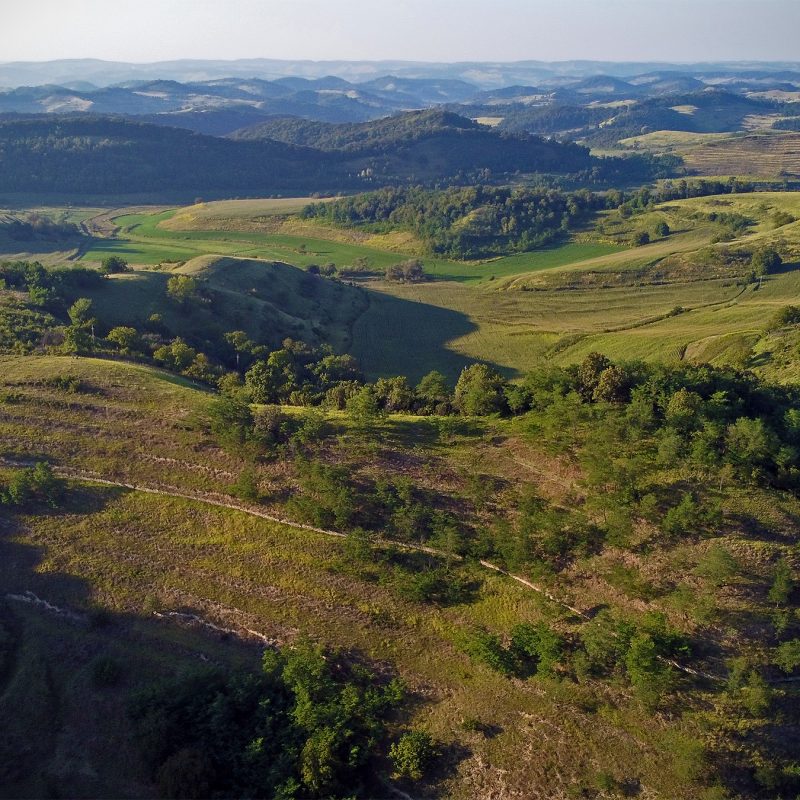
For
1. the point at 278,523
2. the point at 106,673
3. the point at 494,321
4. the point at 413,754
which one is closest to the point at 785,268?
the point at 494,321

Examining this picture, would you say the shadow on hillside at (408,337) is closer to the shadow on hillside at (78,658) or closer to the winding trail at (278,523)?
the winding trail at (278,523)

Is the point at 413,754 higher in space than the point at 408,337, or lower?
lower

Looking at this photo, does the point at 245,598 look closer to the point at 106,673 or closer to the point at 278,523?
the point at 278,523

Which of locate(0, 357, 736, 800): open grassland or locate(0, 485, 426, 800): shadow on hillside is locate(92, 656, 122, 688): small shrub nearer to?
locate(0, 485, 426, 800): shadow on hillside

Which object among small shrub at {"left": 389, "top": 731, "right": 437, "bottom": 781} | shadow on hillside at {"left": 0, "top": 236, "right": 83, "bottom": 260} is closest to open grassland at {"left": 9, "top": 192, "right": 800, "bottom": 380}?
shadow on hillside at {"left": 0, "top": 236, "right": 83, "bottom": 260}

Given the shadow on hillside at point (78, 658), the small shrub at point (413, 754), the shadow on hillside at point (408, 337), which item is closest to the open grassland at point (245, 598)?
the shadow on hillside at point (78, 658)
